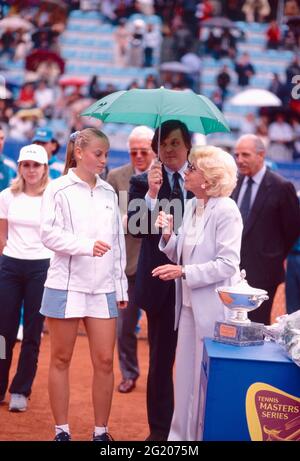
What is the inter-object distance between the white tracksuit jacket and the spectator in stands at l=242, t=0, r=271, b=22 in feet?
64.8

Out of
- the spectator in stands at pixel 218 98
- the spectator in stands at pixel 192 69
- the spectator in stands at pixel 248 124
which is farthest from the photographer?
the spectator in stands at pixel 192 69

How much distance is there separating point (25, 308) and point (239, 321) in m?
2.35

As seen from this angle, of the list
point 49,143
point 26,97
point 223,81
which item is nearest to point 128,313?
point 49,143

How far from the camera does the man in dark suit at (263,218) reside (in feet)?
23.4

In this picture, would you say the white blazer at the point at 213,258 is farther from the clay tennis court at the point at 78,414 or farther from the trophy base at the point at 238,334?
the clay tennis court at the point at 78,414

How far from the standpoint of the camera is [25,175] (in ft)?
21.6

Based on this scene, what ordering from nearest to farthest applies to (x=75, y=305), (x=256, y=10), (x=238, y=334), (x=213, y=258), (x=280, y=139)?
1. (x=238, y=334)
2. (x=213, y=258)
3. (x=75, y=305)
4. (x=280, y=139)
5. (x=256, y=10)

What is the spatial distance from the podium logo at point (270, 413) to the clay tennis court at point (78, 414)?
176cm

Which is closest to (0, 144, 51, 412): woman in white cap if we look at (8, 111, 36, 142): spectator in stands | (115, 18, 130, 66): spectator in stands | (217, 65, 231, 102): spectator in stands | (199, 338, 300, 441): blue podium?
(199, 338, 300, 441): blue podium

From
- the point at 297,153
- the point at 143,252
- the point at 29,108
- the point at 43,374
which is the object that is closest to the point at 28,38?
the point at 29,108

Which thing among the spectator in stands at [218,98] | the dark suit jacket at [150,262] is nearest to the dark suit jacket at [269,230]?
the dark suit jacket at [150,262]

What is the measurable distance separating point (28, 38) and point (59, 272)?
18.9 meters

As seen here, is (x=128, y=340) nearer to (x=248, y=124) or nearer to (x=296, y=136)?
(x=296, y=136)

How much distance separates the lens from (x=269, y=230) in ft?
23.6
